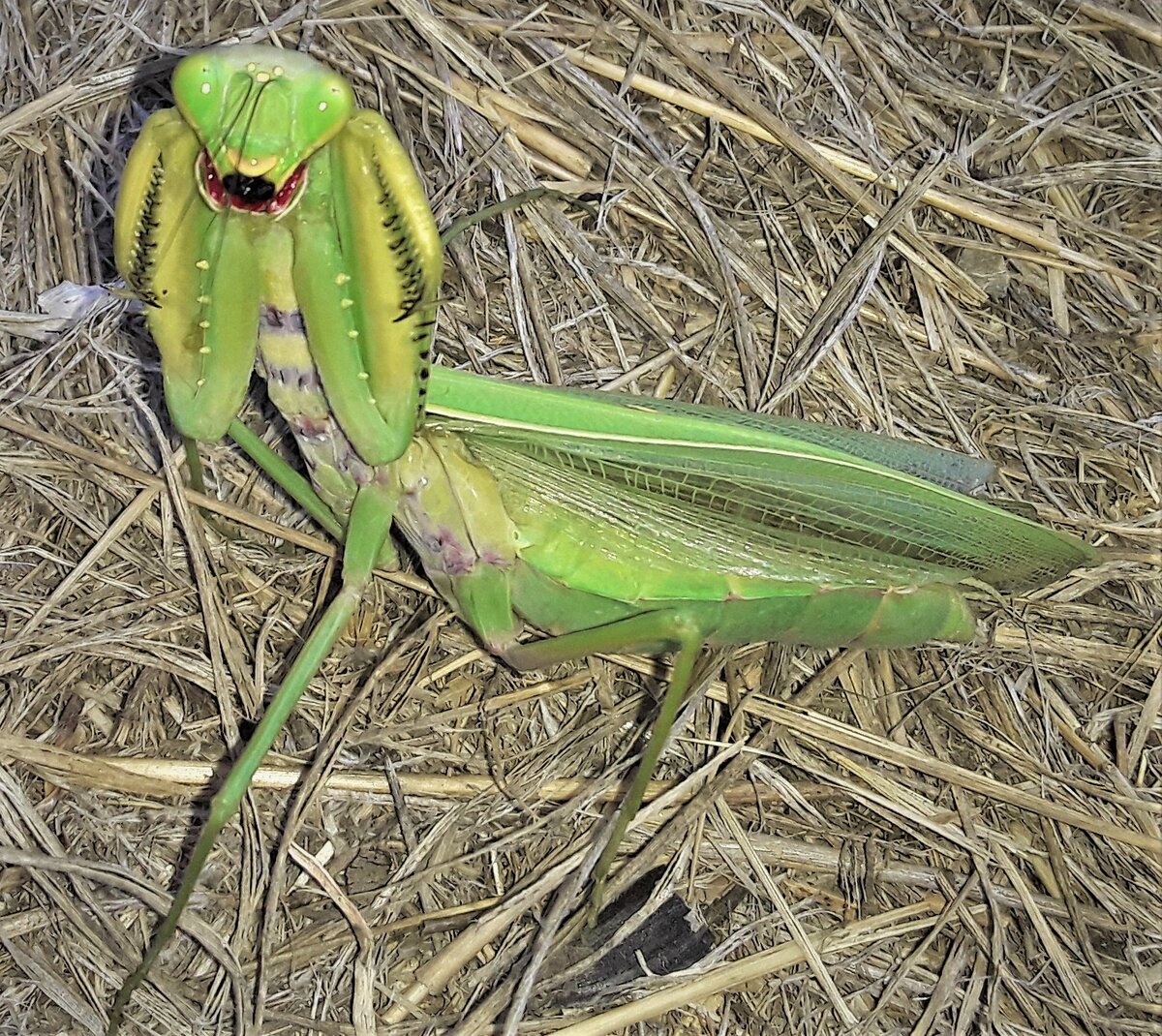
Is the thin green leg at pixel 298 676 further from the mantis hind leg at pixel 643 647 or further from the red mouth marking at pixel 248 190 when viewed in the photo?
the red mouth marking at pixel 248 190

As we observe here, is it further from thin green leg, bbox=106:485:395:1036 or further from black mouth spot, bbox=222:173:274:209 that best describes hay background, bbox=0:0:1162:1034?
black mouth spot, bbox=222:173:274:209

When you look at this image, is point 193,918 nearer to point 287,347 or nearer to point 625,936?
point 625,936

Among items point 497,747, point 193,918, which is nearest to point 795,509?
point 497,747

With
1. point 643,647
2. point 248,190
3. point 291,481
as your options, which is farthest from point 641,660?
point 248,190

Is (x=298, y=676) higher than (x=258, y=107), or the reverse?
(x=258, y=107)

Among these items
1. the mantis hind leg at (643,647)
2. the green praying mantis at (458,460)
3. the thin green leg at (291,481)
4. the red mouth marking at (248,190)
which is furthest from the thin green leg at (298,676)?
the red mouth marking at (248,190)

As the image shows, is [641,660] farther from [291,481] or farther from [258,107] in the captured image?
[258,107]
